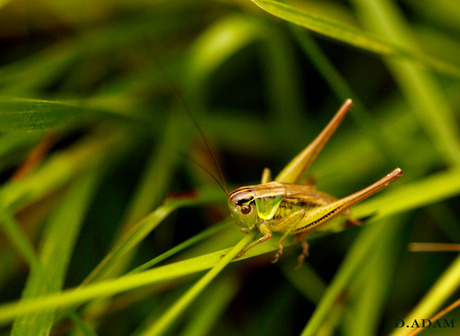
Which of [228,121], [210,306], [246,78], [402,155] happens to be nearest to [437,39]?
[402,155]

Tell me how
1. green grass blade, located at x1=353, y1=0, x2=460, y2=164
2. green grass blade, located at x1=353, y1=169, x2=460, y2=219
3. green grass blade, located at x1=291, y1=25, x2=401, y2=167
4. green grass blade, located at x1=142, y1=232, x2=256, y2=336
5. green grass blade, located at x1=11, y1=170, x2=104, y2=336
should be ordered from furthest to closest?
green grass blade, located at x1=353, y1=0, x2=460, y2=164 → green grass blade, located at x1=291, y1=25, x2=401, y2=167 → green grass blade, located at x1=353, y1=169, x2=460, y2=219 → green grass blade, located at x1=11, y1=170, x2=104, y2=336 → green grass blade, located at x1=142, y1=232, x2=256, y2=336

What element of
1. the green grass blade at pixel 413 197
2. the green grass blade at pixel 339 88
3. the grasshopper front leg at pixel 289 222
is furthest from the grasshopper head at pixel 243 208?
the green grass blade at pixel 339 88

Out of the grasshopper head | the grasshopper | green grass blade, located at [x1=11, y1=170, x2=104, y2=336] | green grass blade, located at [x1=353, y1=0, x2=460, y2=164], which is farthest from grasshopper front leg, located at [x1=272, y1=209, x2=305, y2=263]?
green grass blade, located at [x1=353, y1=0, x2=460, y2=164]

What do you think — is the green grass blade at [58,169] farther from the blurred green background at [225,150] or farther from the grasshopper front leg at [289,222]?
the grasshopper front leg at [289,222]

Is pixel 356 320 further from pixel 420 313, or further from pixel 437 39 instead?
pixel 437 39

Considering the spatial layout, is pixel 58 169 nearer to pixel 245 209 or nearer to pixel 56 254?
pixel 56 254

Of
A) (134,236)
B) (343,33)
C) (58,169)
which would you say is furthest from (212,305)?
(343,33)

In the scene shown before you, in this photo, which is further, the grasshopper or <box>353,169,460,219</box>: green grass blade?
<box>353,169,460,219</box>: green grass blade

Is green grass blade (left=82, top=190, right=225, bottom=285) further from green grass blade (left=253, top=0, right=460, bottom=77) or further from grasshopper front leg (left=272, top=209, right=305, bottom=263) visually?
green grass blade (left=253, top=0, right=460, bottom=77)
